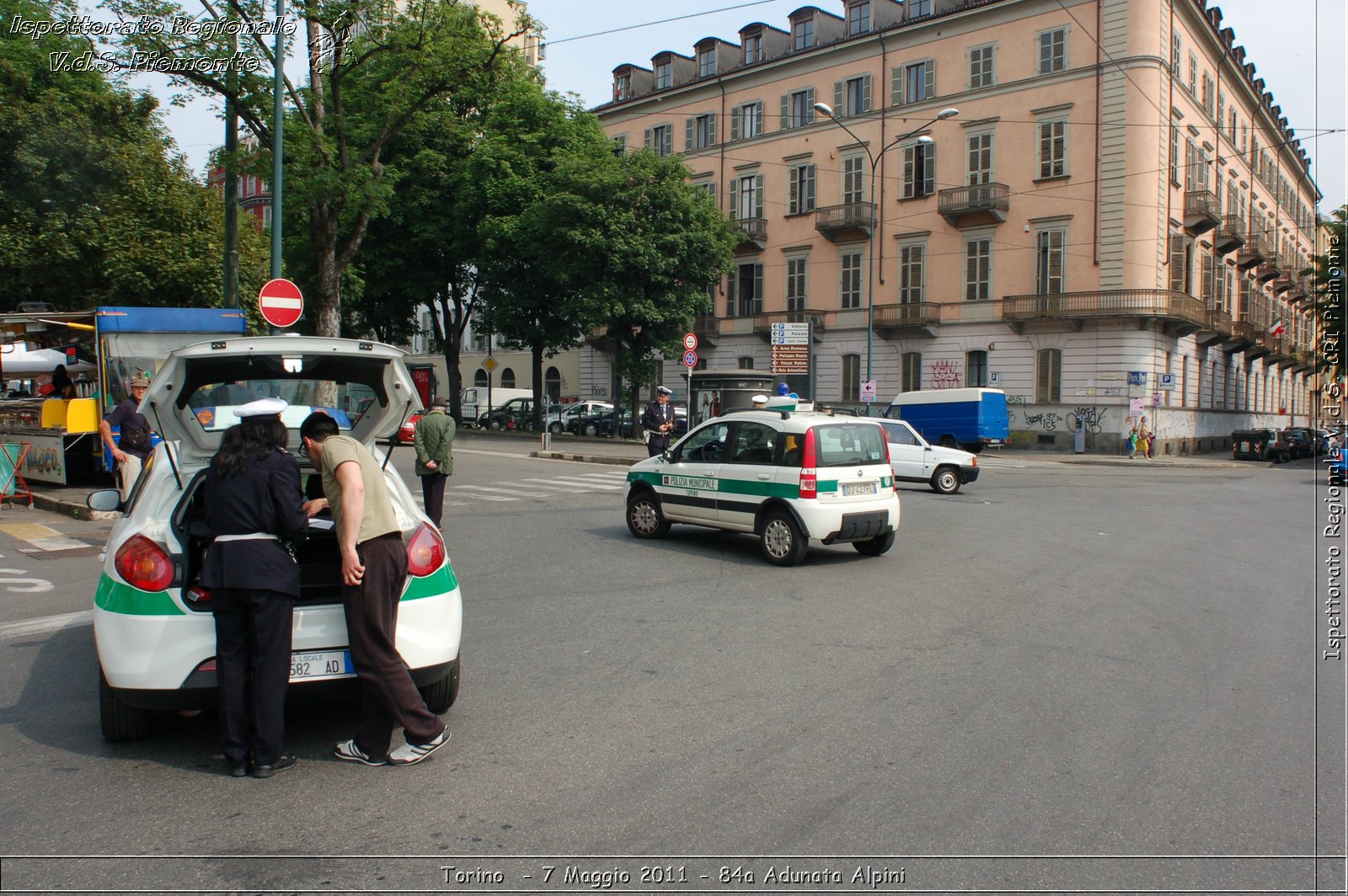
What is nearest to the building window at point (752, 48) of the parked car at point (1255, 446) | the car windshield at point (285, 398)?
the parked car at point (1255, 446)

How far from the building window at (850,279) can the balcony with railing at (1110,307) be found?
7.19m

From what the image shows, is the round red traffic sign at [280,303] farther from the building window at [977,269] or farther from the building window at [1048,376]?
the building window at [977,269]

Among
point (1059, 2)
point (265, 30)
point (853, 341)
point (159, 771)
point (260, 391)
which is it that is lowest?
point (159, 771)

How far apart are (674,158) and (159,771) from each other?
35.5 meters

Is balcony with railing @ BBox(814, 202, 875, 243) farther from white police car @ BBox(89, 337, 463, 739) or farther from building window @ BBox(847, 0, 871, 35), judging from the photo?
white police car @ BBox(89, 337, 463, 739)

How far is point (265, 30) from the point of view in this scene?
58.6ft

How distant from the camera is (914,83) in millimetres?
43094

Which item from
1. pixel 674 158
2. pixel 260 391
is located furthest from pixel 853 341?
pixel 260 391

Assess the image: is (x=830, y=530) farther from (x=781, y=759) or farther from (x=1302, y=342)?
(x=1302, y=342)

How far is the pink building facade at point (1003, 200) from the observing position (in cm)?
3794

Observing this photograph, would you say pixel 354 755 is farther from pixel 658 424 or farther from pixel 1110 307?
pixel 1110 307

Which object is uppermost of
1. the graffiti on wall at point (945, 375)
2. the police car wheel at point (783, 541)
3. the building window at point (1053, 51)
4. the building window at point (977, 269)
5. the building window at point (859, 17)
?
the building window at point (859, 17)

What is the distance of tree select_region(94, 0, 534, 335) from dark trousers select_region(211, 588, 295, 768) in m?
15.4

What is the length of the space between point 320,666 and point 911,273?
4159 cm
